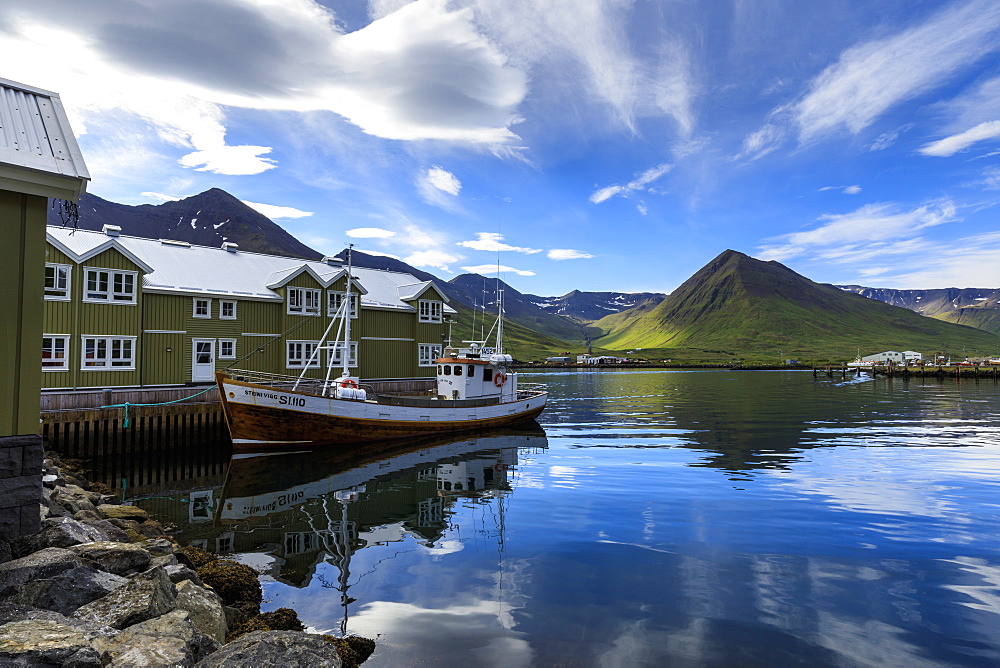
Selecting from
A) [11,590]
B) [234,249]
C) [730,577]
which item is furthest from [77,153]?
[234,249]

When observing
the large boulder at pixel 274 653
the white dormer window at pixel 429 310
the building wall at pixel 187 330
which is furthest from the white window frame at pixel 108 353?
the large boulder at pixel 274 653

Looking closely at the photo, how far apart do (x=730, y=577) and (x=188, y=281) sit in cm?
3704

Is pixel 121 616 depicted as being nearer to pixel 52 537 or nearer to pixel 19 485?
pixel 52 537

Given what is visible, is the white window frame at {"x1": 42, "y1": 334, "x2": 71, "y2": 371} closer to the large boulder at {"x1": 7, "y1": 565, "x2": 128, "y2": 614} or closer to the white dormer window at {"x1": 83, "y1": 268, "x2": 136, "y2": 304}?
the white dormer window at {"x1": 83, "y1": 268, "x2": 136, "y2": 304}

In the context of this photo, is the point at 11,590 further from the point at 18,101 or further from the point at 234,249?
the point at 234,249

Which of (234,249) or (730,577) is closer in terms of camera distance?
(730,577)

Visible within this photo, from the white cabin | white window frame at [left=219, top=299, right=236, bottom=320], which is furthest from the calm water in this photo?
white window frame at [left=219, top=299, right=236, bottom=320]

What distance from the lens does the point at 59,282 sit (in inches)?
1222

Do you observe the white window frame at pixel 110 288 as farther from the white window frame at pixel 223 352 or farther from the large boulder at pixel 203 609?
the large boulder at pixel 203 609

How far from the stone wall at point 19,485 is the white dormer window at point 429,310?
39.8 m

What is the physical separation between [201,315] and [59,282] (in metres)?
7.64

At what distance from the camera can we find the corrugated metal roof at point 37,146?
30.2 ft

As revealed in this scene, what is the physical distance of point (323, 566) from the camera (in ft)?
46.2

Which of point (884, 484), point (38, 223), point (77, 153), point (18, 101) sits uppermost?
point (18, 101)
